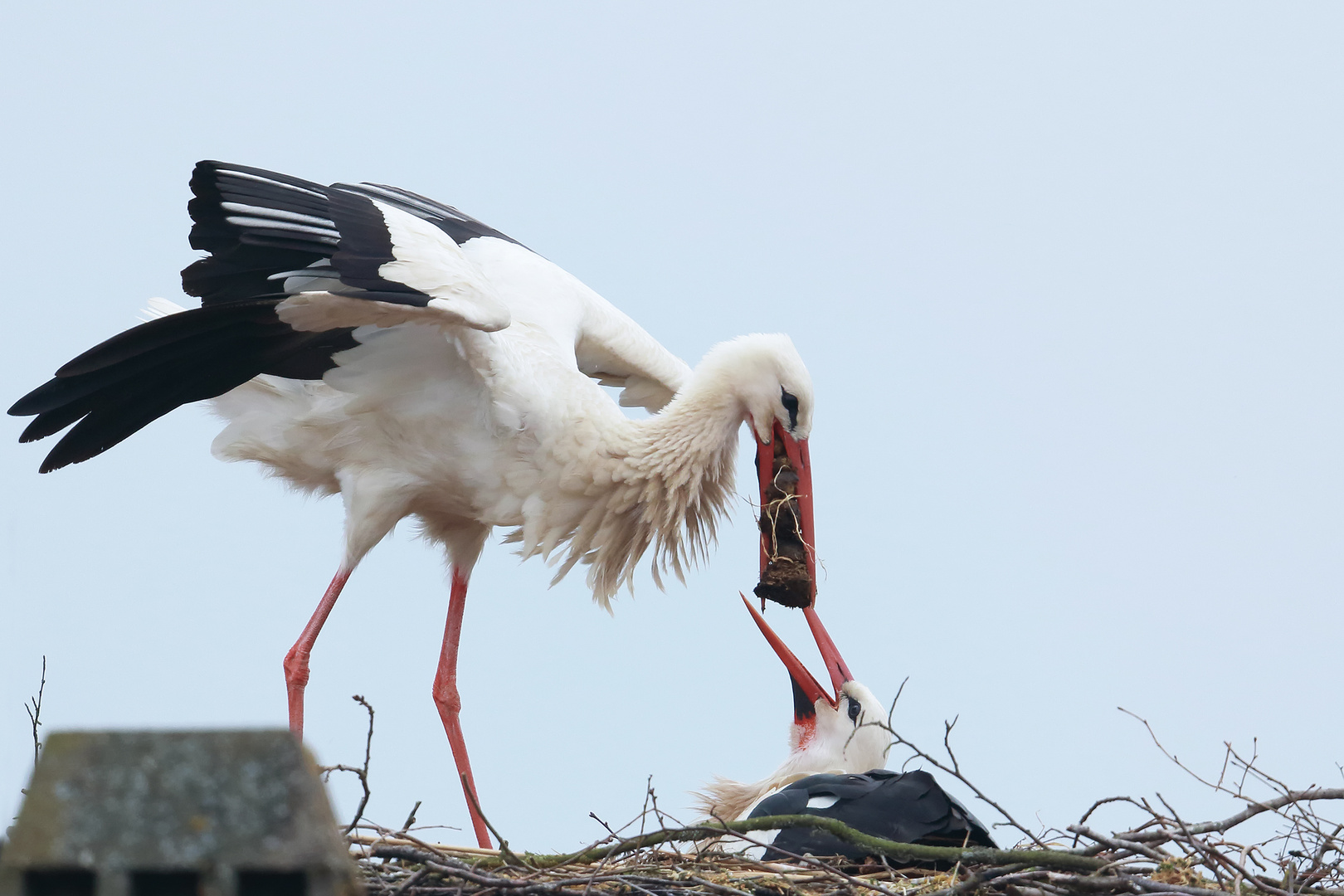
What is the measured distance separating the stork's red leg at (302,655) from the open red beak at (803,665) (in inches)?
44.7

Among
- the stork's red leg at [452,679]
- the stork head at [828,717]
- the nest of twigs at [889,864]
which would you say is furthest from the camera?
the stork's red leg at [452,679]

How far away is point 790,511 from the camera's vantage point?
14.0 feet

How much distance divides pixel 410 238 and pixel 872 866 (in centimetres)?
179

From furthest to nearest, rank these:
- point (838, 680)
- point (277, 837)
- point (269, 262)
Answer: point (838, 680) → point (269, 262) → point (277, 837)

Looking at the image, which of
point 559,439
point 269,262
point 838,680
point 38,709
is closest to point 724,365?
point 559,439

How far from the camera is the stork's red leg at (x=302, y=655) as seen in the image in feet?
13.9

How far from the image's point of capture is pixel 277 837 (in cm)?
97

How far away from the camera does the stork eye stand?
4.21 meters

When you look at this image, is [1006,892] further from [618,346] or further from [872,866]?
[618,346]

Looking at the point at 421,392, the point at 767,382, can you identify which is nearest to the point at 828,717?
the point at 767,382

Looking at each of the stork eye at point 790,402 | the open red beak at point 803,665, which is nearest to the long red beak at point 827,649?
the open red beak at point 803,665

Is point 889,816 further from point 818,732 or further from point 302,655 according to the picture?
point 302,655

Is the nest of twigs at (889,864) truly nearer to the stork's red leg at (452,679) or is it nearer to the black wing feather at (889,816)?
the black wing feather at (889,816)

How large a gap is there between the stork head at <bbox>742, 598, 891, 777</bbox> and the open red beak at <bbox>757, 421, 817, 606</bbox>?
16cm
